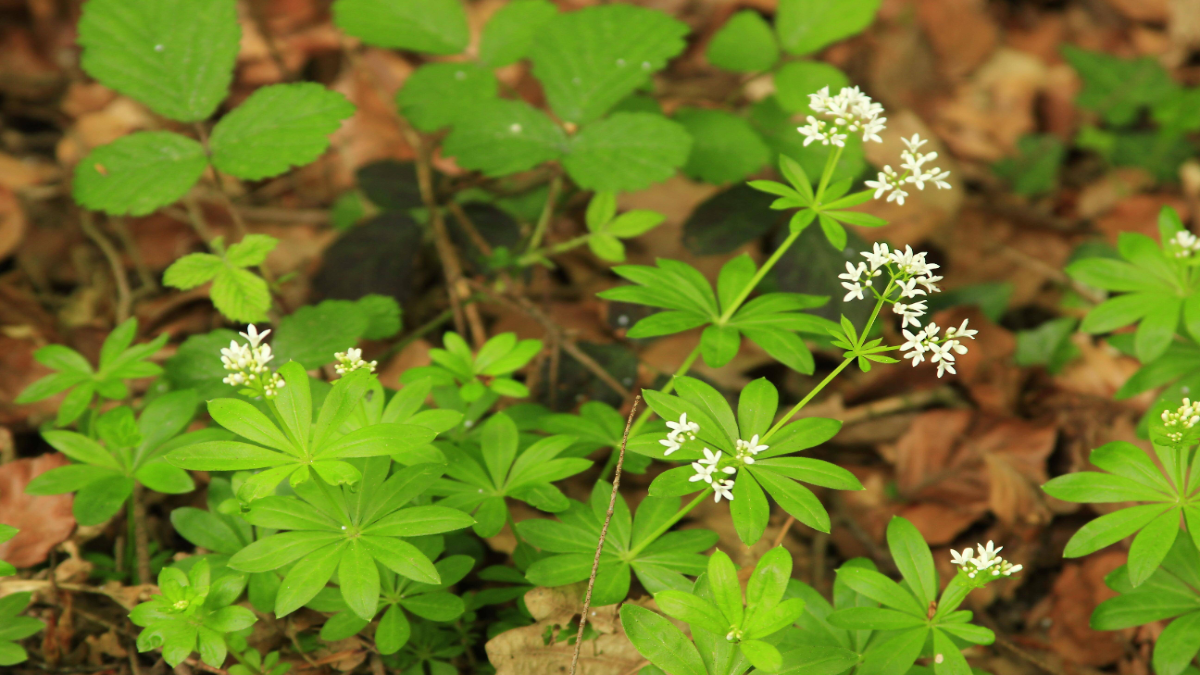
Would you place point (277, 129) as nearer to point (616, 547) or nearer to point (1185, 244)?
point (616, 547)

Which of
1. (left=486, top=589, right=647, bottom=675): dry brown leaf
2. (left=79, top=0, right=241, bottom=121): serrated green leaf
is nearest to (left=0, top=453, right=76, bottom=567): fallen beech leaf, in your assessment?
(left=79, top=0, right=241, bottom=121): serrated green leaf

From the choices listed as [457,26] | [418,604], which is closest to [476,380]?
[418,604]

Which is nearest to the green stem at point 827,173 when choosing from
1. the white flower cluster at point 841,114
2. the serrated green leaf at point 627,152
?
the white flower cluster at point 841,114

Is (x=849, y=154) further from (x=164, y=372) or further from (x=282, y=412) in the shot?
(x=164, y=372)

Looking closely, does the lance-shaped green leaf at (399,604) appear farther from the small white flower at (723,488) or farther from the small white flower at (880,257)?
the small white flower at (880,257)

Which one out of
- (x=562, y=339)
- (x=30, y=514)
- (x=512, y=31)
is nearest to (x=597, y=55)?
(x=512, y=31)

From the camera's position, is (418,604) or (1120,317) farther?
(1120,317)

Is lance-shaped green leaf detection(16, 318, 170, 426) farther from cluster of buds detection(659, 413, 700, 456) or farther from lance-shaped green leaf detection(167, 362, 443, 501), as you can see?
cluster of buds detection(659, 413, 700, 456)
